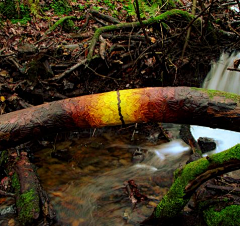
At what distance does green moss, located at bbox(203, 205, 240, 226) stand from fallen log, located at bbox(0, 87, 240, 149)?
1.21m

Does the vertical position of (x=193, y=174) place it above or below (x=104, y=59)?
below

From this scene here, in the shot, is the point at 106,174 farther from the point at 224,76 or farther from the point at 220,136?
the point at 224,76

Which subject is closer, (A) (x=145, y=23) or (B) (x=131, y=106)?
(B) (x=131, y=106)

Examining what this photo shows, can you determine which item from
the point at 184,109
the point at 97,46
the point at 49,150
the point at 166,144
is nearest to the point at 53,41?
the point at 97,46

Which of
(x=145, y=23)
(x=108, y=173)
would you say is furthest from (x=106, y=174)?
(x=145, y=23)

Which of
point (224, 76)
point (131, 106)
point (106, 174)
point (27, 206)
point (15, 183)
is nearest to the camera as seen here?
point (131, 106)

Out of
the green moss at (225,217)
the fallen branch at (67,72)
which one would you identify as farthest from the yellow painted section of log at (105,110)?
the fallen branch at (67,72)

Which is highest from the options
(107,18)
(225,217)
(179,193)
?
(107,18)

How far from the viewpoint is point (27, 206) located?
2.80m

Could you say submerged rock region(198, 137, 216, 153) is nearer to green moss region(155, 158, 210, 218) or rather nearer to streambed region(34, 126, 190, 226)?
streambed region(34, 126, 190, 226)

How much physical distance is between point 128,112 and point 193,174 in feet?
3.33

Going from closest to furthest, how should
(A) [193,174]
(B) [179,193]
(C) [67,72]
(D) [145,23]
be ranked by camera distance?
(A) [193,174], (B) [179,193], (C) [67,72], (D) [145,23]

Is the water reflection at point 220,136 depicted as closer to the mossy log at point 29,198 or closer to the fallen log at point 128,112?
the fallen log at point 128,112

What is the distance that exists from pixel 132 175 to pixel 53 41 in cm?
429
